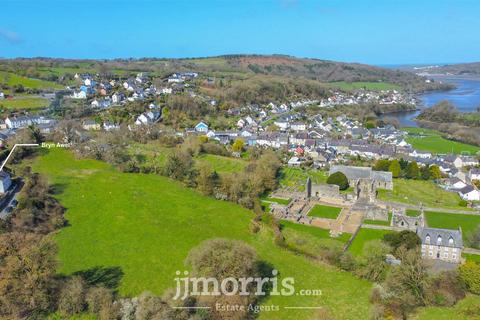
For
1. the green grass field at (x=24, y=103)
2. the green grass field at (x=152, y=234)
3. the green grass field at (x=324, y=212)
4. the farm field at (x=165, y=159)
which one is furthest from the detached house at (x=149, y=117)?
the green grass field at (x=324, y=212)

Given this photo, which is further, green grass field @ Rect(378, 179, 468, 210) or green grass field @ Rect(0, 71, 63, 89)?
green grass field @ Rect(0, 71, 63, 89)

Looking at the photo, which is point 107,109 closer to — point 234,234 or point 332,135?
point 332,135

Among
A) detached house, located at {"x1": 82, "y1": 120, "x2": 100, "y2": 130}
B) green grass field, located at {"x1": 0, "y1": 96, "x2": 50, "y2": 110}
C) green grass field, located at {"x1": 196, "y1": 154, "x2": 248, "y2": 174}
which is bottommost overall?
green grass field, located at {"x1": 196, "y1": 154, "x2": 248, "y2": 174}

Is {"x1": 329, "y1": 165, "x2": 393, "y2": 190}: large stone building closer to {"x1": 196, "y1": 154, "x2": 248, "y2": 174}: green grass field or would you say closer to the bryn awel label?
{"x1": 196, "y1": 154, "x2": 248, "y2": 174}: green grass field

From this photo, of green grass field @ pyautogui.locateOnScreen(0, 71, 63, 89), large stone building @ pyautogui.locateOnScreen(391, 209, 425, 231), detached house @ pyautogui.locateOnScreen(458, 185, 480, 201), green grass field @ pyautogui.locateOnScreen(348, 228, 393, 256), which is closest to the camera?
green grass field @ pyautogui.locateOnScreen(348, 228, 393, 256)

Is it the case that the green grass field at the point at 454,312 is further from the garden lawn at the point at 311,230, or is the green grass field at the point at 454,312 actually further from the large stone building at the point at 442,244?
the garden lawn at the point at 311,230

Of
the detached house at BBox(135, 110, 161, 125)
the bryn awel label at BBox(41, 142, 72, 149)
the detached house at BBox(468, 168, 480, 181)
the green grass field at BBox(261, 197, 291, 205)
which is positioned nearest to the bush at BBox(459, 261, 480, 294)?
the green grass field at BBox(261, 197, 291, 205)

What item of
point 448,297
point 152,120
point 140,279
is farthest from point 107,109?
point 448,297
